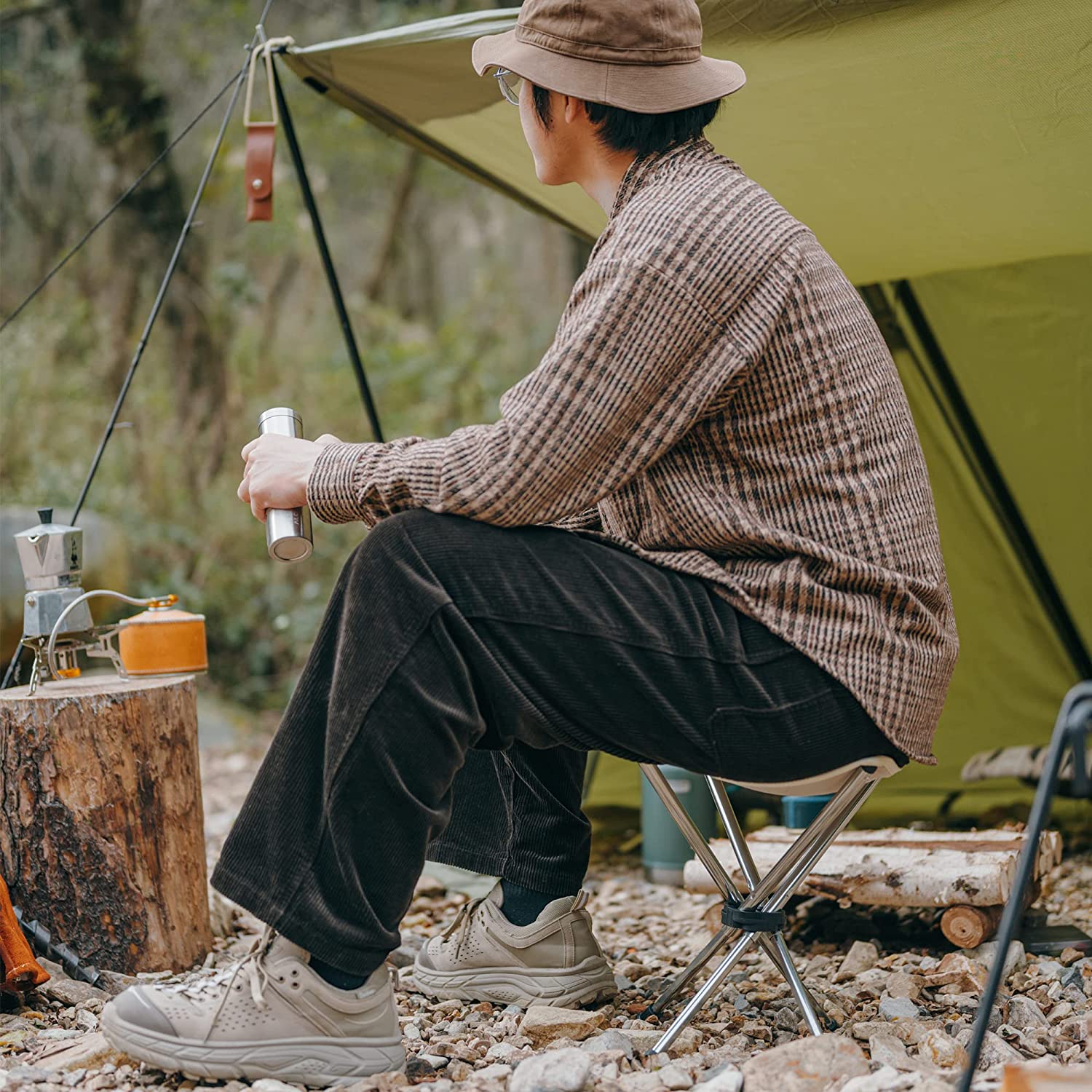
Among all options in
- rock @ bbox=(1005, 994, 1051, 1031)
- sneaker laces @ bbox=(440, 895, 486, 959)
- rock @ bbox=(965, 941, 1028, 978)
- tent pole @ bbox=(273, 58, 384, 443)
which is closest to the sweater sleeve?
sneaker laces @ bbox=(440, 895, 486, 959)

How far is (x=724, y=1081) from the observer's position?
5.26 ft

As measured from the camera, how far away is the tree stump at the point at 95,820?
221 cm

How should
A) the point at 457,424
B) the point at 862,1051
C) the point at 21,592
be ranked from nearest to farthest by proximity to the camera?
the point at 862,1051, the point at 21,592, the point at 457,424

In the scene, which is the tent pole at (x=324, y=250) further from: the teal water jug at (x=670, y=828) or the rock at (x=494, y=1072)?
the rock at (x=494, y=1072)

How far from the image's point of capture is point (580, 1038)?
187cm

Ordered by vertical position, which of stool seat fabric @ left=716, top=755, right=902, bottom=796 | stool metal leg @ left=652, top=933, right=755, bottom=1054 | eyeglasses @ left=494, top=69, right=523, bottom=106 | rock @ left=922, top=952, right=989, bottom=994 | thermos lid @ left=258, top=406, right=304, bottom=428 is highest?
eyeglasses @ left=494, top=69, right=523, bottom=106

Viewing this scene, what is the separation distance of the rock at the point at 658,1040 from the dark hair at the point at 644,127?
1.25 meters

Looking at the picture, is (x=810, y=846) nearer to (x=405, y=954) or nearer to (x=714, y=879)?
(x=714, y=879)

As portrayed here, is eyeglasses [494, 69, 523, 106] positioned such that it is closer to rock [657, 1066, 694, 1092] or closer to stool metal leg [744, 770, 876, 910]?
stool metal leg [744, 770, 876, 910]

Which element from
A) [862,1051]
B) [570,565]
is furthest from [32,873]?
[862,1051]

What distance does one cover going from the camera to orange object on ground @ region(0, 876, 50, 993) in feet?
6.68

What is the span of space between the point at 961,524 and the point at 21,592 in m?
3.60

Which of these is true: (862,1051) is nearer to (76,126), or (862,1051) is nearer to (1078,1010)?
(1078,1010)

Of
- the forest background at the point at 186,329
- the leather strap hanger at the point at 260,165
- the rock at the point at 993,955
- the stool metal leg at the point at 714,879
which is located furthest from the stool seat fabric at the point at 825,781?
the forest background at the point at 186,329
